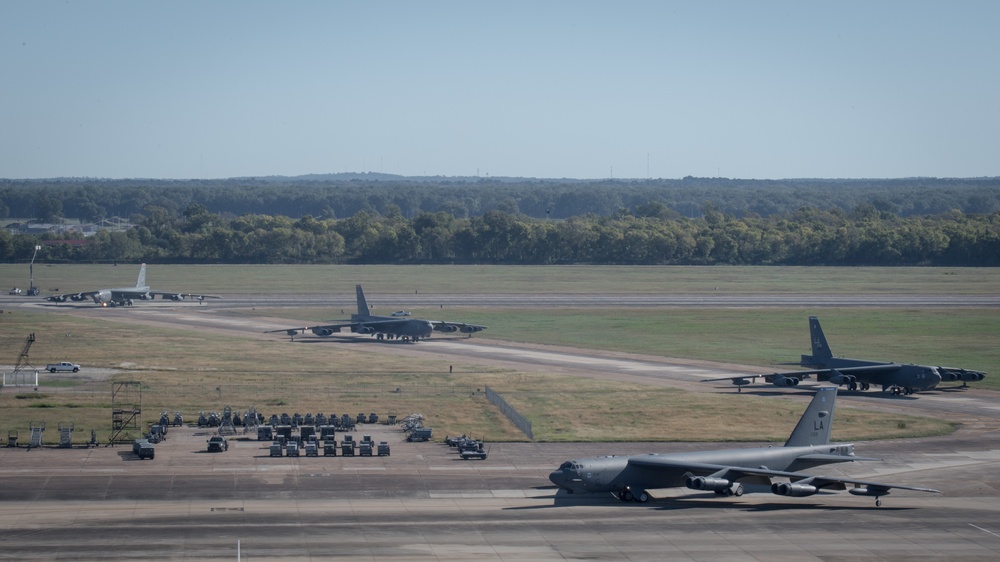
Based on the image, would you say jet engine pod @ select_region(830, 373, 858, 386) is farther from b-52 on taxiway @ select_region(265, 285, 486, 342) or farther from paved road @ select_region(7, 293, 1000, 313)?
paved road @ select_region(7, 293, 1000, 313)

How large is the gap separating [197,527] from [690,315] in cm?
10998

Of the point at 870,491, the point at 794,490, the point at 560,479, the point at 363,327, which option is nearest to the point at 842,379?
the point at 870,491

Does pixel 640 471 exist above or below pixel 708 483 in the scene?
above

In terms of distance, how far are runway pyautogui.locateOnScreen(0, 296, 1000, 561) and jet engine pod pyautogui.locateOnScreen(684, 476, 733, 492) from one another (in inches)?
37.1

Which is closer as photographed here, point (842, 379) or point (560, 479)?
point (560, 479)

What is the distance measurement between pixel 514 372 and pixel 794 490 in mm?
50023

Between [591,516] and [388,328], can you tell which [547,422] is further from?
[388,328]

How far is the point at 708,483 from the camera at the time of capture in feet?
176

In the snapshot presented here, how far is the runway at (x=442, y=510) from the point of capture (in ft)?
150

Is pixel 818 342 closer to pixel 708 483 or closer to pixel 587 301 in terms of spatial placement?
pixel 708 483

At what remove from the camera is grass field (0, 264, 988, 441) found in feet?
252

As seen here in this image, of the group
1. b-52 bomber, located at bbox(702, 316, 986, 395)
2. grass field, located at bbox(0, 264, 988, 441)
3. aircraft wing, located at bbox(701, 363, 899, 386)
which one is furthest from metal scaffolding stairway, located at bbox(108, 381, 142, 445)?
b-52 bomber, located at bbox(702, 316, 986, 395)

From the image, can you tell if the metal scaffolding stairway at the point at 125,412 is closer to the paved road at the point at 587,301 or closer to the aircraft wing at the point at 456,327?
the aircraft wing at the point at 456,327

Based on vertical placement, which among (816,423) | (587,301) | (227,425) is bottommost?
(587,301)
